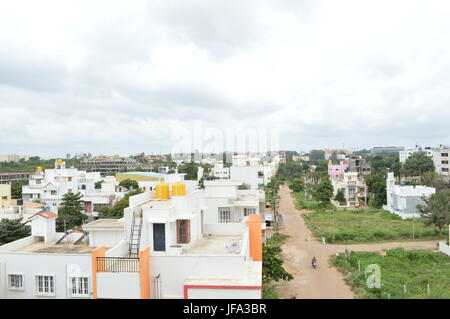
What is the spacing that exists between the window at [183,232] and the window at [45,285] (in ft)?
12.0

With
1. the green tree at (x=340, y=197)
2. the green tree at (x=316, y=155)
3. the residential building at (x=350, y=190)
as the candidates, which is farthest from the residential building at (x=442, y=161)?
the green tree at (x=316, y=155)

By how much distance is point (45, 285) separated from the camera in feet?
32.4

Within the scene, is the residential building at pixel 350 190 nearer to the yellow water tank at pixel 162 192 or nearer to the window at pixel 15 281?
the yellow water tank at pixel 162 192

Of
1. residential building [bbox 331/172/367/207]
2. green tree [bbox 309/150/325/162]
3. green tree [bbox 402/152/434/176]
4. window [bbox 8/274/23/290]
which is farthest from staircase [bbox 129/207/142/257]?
green tree [bbox 309/150/325/162]

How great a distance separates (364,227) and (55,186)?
28803 mm

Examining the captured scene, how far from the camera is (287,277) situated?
1514 centimetres

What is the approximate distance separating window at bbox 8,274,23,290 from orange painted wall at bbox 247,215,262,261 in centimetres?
669

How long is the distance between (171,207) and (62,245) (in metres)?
4.55

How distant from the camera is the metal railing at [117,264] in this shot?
8.17m

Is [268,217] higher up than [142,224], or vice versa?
[142,224]

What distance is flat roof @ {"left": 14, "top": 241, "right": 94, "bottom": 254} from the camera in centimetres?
1115

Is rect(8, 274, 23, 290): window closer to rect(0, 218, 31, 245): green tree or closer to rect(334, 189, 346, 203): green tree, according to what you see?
rect(0, 218, 31, 245): green tree
